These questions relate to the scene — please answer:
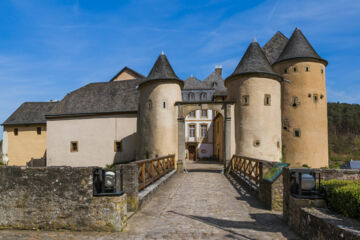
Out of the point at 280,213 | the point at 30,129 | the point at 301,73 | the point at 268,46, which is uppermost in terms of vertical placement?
the point at 268,46

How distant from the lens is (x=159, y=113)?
65.2 feet

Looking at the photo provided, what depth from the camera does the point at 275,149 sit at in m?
18.9

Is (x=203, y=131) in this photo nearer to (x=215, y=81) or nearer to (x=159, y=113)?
(x=215, y=81)

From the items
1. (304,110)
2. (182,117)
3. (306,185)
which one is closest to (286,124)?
(304,110)

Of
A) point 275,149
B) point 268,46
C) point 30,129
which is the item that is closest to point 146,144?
point 275,149

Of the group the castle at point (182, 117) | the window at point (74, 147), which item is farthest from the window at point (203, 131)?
the window at point (74, 147)

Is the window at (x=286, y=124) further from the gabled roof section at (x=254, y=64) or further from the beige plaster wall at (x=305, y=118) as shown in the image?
the gabled roof section at (x=254, y=64)

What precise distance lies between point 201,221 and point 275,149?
13647mm

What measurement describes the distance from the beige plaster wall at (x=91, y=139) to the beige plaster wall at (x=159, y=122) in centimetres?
603

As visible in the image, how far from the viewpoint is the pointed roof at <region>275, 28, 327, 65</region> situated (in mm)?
24375

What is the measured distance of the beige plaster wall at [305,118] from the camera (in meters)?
23.9

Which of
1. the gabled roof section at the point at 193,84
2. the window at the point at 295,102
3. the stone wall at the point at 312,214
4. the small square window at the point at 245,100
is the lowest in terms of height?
the stone wall at the point at 312,214

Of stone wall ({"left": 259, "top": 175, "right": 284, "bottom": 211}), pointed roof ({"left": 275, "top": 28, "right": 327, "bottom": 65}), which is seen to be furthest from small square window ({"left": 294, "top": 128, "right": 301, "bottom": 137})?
stone wall ({"left": 259, "top": 175, "right": 284, "bottom": 211})

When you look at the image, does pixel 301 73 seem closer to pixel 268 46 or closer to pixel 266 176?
pixel 268 46
